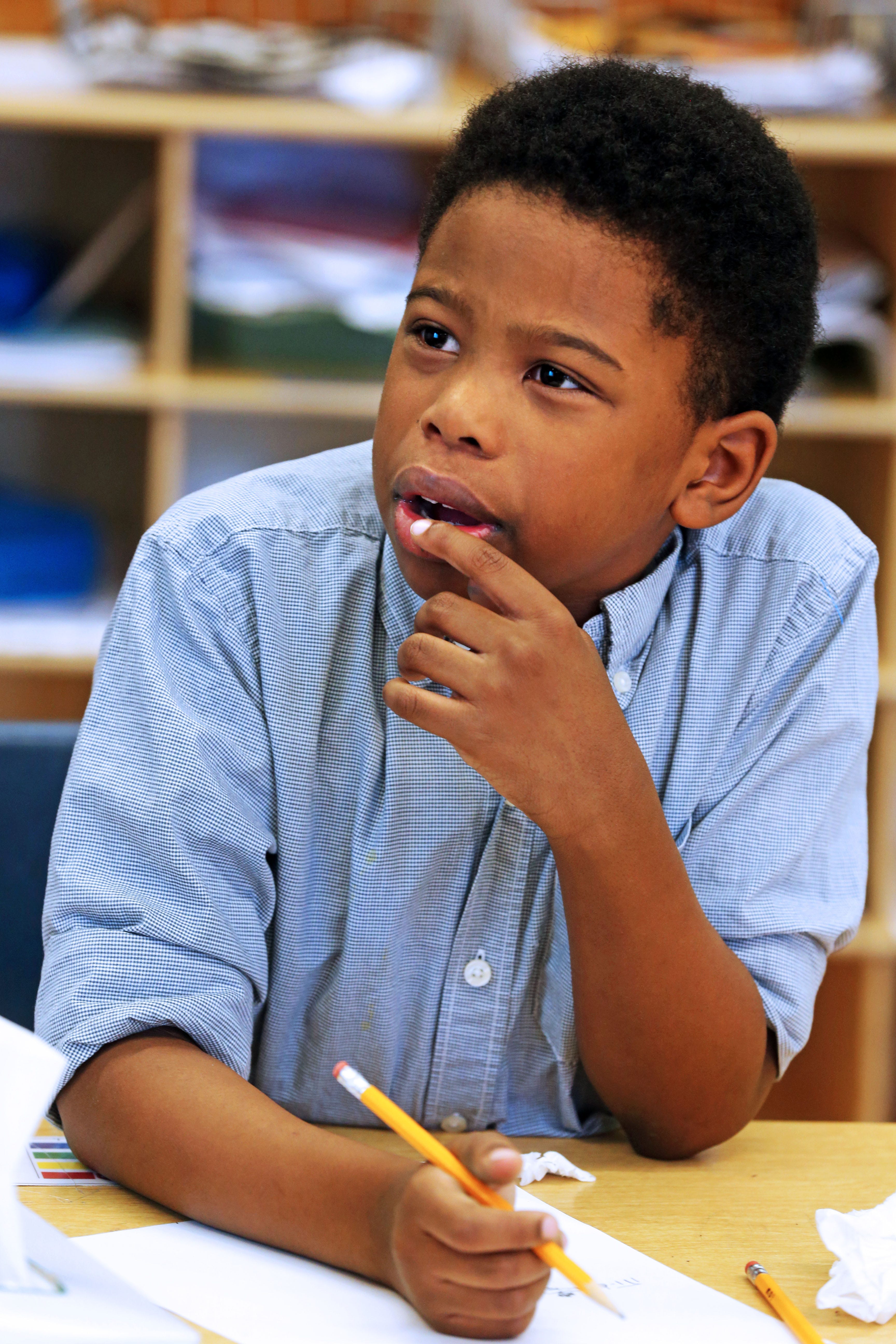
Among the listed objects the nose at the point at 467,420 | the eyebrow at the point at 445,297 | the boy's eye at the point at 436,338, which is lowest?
the nose at the point at 467,420

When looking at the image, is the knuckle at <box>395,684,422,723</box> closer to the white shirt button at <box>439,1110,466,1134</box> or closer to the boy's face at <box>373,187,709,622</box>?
the boy's face at <box>373,187,709,622</box>

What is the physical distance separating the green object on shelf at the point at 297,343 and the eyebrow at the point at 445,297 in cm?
120

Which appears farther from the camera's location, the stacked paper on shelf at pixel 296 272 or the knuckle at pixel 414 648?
the stacked paper on shelf at pixel 296 272

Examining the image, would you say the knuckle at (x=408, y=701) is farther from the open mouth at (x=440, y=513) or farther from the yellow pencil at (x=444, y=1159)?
the yellow pencil at (x=444, y=1159)

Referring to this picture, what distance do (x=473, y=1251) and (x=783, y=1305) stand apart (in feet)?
0.57

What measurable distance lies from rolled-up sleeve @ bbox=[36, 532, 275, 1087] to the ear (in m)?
0.30

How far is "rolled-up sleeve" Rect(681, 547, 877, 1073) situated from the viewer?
1.01m

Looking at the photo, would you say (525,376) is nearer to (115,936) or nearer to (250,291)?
(115,936)

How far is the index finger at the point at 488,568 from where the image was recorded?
846mm

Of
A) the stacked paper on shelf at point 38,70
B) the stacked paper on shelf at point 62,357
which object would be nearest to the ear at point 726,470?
the stacked paper on shelf at point 62,357

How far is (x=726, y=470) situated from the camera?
1.02 metres

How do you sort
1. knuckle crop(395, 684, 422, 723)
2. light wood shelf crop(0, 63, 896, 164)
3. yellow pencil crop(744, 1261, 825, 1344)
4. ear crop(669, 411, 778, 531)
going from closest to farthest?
yellow pencil crop(744, 1261, 825, 1344)
knuckle crop(395, 684, 422, 723)
ear crop(669, 411, 778, 531)
light wood shelf crop(0, 63, 896, 164)

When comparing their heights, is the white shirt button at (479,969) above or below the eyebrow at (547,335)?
below

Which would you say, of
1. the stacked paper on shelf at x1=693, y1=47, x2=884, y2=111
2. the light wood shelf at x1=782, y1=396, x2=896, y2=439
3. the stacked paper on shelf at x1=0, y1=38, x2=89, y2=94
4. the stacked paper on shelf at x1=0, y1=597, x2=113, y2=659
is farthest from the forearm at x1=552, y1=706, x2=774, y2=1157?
the stacked paper on shelf at x1=0, y1=38, x2=89, y2=94
